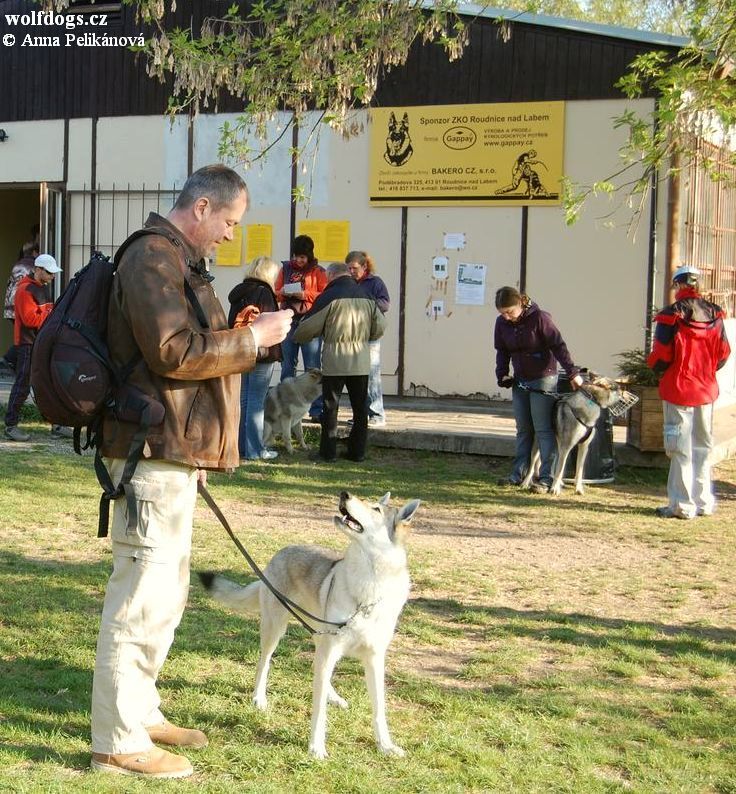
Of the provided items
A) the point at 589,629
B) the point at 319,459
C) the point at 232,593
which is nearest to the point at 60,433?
the point at 319,459

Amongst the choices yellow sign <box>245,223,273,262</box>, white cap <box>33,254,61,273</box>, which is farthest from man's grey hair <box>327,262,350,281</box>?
yellow sign <box>245,223,273,262</box>

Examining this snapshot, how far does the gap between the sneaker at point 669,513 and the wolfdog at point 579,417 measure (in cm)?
98

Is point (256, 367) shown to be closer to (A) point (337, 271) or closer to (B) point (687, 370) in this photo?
(A) point (337, 271)

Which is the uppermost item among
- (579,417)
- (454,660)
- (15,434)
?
(579,417)

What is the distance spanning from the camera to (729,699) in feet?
16.4

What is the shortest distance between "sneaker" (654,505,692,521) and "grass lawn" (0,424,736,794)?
16cm

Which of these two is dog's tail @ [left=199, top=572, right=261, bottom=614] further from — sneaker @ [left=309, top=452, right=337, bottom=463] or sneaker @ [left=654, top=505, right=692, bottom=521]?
sneaker @ [left=309, top=452, right=337, bottom=463]

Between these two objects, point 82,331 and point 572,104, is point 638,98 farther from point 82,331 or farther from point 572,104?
point 82,331

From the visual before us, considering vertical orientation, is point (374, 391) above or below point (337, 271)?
below

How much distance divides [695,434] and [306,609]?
553 cm

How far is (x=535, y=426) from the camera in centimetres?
1010

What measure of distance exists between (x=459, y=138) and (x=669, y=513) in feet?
20.9

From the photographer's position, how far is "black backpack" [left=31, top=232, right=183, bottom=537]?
361 cm

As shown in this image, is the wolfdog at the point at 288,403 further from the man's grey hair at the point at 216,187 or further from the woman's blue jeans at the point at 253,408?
the man's grey hair at the point at 216,187
